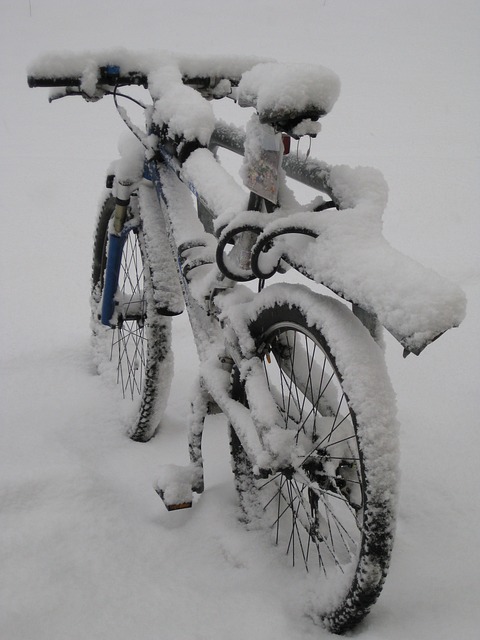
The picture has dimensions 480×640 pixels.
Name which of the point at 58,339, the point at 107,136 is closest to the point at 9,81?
the point at 107,136

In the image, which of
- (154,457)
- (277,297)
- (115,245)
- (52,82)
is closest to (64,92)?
(52,82)

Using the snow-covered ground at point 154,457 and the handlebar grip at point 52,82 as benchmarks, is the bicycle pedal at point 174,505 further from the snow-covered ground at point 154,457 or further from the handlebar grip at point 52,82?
the handlebar grip at point 52,82

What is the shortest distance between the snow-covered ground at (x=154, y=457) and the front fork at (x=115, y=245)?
14.4 inches

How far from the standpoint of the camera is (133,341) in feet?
8.54

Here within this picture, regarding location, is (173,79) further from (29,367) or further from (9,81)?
(9,81)

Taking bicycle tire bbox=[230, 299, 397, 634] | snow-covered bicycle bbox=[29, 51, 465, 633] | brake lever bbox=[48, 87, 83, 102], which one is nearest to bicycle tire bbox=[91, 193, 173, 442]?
snow-covered bicycle bbox=[29, 51, 465, 633]

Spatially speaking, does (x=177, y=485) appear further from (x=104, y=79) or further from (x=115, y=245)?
(x=104, y=79)

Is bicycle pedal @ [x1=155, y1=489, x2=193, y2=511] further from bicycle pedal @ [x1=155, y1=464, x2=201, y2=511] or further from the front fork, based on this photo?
the front fork

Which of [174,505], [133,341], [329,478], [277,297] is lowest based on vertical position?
[133,341]

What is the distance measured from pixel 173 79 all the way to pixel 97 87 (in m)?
0.24

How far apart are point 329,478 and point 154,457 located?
809mm

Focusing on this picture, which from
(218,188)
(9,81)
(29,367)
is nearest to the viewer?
(218,188)

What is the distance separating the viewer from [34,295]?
3.03 meters

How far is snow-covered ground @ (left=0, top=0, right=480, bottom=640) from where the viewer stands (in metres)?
1.30
